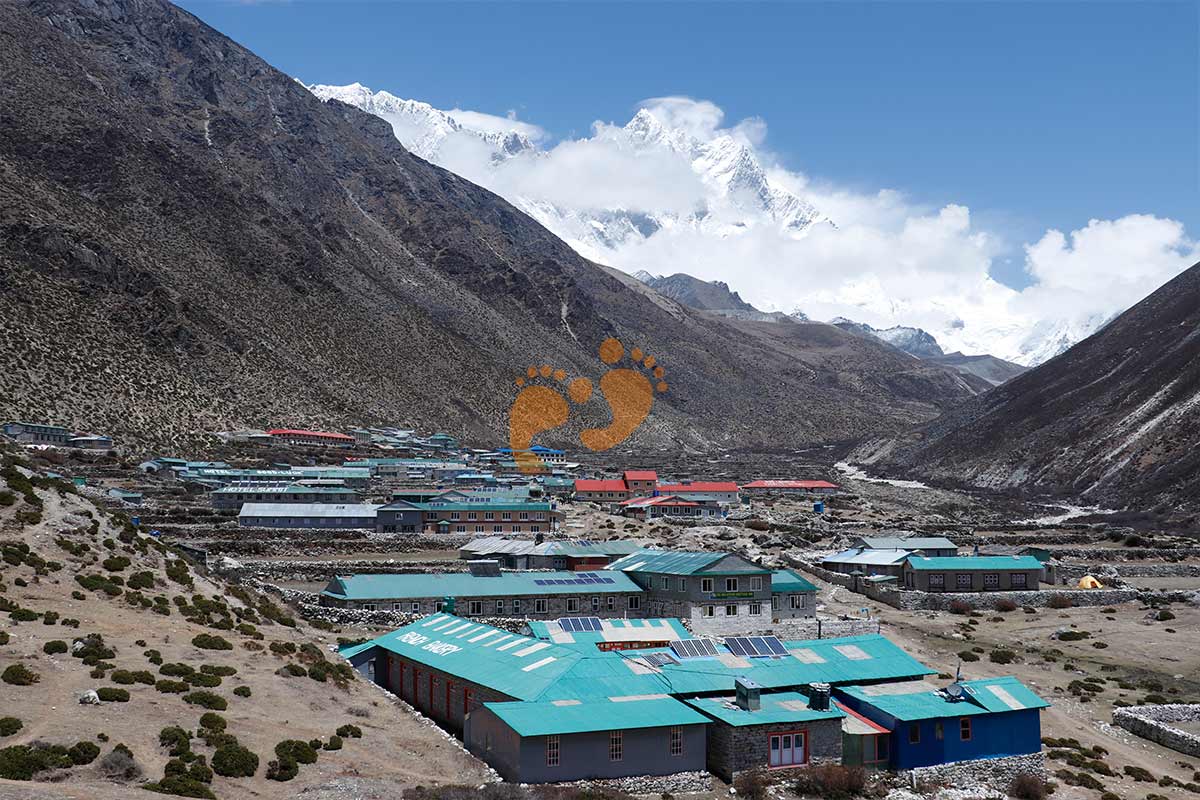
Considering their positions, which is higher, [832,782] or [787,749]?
[787,749]

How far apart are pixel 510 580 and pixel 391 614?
18.8 feet

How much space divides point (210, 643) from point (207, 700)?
5.28 m

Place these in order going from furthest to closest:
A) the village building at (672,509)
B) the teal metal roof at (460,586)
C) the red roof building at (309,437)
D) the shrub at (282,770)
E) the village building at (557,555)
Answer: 1. the red roof building at (309,437)
2. the village building at (672,509)
3. the village building at (557,555)
4. the teal metal roof at (460,586)
5. the shrub at (282,770)

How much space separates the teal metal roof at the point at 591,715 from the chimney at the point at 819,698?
3276 mm

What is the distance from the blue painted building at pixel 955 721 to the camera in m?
27.9

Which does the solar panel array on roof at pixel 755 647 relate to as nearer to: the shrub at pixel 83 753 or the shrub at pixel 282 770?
the shrub at pixel 282 770

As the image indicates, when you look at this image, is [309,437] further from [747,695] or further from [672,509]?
[747,695]

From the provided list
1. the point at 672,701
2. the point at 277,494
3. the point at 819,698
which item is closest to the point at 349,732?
the point at 672,701

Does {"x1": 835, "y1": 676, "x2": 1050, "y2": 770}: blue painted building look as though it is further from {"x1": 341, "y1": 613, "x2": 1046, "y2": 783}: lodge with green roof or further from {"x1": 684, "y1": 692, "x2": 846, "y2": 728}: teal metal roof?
{"x1": 684, "y1": 692, "x2": 846, "y2": 728}: teal metal roof

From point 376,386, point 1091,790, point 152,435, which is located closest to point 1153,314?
point 376,386

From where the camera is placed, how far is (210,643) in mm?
30781

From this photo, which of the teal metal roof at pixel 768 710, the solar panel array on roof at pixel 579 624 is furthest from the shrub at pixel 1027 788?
the solar panel array on roof at pixel 579 624

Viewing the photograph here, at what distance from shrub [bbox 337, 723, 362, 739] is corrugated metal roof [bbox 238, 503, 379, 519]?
46062mm

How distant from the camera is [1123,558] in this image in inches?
2844
